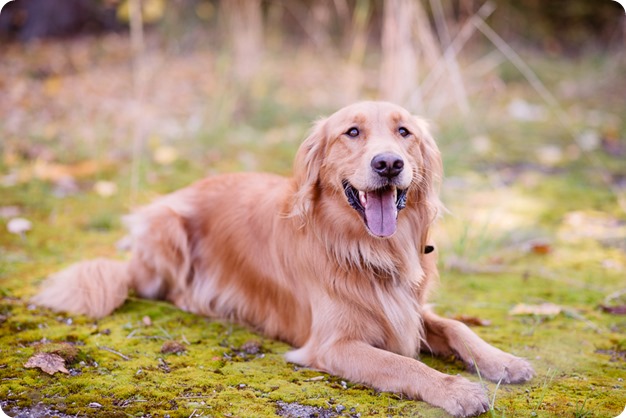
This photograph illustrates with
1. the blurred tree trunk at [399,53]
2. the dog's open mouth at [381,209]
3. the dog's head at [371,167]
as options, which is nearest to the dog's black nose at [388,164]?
the dog's head at [371,167]

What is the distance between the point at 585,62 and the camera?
10711 millimetres

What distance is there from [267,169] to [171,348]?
3516 mm

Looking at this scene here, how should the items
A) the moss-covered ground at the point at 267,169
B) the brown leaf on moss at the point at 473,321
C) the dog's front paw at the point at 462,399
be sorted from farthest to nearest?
the brown leaf on moss at the point at 473,321 < the moss-covered ground at the point at 267,169 < the dog's front paw at the point at 462,399

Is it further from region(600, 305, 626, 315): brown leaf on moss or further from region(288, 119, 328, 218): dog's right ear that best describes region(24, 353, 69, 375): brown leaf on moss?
region(600, 305, 626, 315): brown leaf on moss

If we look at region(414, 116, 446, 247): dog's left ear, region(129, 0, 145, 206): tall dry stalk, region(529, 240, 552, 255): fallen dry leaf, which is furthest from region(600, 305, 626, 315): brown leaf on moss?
region(129, 0, 145, 206): tall dry stalk

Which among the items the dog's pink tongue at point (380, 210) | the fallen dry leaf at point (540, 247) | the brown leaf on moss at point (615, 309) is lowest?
the brown leaf on moss at point (615, 309)

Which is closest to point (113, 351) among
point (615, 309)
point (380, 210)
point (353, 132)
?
point (380, 210)

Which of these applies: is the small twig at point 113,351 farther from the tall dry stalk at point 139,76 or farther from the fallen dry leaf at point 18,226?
the tall dry stalk at point 139,76

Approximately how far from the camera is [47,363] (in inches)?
109

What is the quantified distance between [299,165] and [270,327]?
2.98 feet

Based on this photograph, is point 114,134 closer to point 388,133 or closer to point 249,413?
point 388,133

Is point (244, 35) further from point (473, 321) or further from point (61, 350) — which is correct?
point (61, 350)

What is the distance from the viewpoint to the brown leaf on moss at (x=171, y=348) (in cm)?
307

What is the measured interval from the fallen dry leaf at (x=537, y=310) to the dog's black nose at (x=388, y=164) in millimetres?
1361
